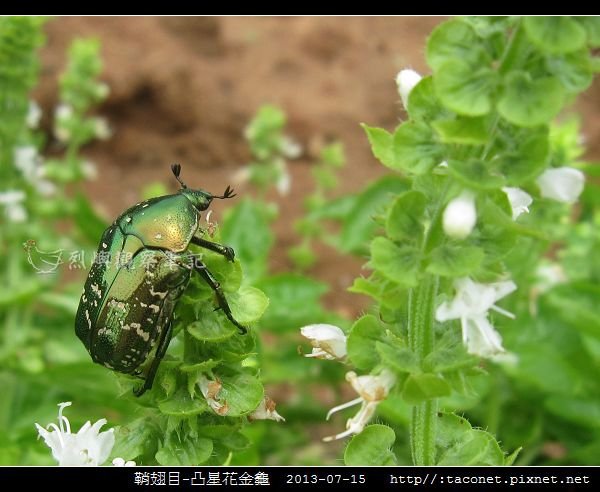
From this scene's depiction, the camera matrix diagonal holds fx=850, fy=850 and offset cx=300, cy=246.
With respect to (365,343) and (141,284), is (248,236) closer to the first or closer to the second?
(141,284)

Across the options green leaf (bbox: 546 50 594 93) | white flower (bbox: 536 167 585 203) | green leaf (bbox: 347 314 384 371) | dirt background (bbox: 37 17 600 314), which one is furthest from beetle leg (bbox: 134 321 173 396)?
dirt background (bbox: 37 17 600 314)

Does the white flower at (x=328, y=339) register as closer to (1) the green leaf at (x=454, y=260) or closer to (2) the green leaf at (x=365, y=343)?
(2) the green leaf at (x=365, y=343)

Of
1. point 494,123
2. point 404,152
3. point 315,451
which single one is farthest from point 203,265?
point 315,451

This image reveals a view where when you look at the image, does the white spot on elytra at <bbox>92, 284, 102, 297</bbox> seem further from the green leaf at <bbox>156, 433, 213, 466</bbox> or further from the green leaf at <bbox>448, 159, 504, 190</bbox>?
the green leaf at <bbox>448, 159, 504, 190</bbox>

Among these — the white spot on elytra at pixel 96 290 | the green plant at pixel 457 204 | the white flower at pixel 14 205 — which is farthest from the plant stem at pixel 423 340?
the white flower at pixel 14 205

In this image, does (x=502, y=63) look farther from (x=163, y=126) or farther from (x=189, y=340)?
(x=163, y=126)

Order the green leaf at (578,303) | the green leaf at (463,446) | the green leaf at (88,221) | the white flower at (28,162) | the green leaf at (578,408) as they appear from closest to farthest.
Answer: the green leaf at (463,446) < the green leaf at (578,303) < the green leaf at (578,408) < the white flower at (28,162) < the green leaf at (88,221)
